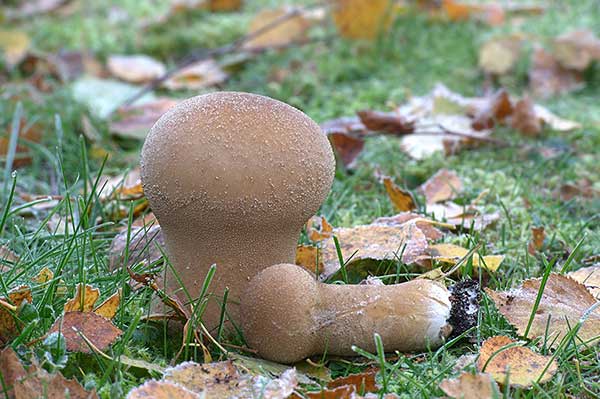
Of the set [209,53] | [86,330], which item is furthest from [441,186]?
[209,53]

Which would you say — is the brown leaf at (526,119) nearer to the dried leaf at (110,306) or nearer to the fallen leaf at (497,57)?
the fallen leaf at (497,57)

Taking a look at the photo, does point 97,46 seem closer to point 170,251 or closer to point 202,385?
point 170,251

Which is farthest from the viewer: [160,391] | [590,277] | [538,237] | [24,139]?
[24,139]

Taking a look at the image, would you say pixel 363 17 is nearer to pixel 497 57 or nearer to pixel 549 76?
pixel 497 57

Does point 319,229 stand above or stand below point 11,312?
below

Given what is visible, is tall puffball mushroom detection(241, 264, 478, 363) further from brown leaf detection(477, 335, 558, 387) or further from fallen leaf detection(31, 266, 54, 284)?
fallen leaf detection(31, 266, 54, 284)

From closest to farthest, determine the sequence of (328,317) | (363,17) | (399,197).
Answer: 1. (328,317)
2. (399,197)
3. (363,17)
